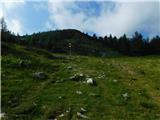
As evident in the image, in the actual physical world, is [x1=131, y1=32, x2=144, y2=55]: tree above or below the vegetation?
above

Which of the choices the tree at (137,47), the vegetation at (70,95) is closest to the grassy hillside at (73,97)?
the vegetation at (70,95)

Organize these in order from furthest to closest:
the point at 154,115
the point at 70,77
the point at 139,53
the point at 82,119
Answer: the point at 139,53, the point at 70,77, the point at 154,115, the point at 82,119

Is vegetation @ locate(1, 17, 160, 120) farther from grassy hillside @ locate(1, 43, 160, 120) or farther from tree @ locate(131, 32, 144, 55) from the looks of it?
tree @ locate(131, 32, 144, 55)

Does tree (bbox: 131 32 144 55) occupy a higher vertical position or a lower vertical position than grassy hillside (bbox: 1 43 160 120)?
higher

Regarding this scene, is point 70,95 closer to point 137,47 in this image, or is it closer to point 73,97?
point 73,97

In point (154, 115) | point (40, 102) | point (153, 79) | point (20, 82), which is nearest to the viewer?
point (154, 115)

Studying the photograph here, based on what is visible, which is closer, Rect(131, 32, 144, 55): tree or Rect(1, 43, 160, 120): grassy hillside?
Rect(1, 43, 160, 120): grassy hillside

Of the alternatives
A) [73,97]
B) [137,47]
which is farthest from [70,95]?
[137,47]

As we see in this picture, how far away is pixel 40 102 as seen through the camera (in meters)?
30.5

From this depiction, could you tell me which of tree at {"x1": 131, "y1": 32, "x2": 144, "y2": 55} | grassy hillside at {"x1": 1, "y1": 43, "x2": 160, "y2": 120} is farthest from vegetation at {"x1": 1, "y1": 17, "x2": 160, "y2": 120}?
tree at {"x1": 131, "y1": 32, "x2": 144, "y2": 55}

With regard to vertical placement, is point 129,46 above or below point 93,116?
above

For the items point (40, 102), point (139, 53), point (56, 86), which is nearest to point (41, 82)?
point (56, 86)

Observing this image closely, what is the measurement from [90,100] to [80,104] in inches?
75.3

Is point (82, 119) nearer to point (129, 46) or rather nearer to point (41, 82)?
point (41, 82)
